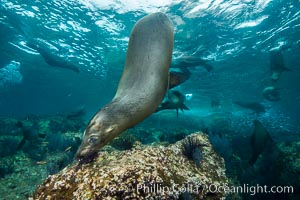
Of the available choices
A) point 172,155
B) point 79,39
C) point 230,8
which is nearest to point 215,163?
point 172,155

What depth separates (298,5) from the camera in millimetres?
12492

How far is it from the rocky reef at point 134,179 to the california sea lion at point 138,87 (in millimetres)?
283

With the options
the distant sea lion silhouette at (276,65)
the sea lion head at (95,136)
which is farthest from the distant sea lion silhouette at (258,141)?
the distant sea lion silhouette at (276,65)

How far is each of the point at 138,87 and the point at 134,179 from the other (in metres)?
1.16

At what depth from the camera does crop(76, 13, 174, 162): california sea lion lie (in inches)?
98.7

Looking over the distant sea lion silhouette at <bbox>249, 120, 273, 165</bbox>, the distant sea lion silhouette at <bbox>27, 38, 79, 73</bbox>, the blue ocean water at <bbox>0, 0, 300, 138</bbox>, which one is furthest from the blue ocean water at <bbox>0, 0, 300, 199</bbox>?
the distant sea lion silhouette at <bbox>249, 120, 273, 165</bbox>

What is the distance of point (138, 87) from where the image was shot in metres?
2.89

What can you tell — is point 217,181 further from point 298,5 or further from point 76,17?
point 76,17

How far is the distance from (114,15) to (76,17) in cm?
330

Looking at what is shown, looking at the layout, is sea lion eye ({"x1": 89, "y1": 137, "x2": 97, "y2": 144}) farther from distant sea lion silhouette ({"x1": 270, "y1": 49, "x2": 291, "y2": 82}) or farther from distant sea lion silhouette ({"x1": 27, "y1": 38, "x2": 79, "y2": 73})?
distant sea lion silhouette ({"x1": 27, "y1": 38, "x2": 79, "y2": 73})

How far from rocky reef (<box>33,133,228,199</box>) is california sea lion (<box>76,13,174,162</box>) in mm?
283

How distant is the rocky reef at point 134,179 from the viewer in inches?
99.7

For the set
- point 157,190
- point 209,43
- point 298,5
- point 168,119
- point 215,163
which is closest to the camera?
point 157,190

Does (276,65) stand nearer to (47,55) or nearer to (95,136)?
(95,136)
